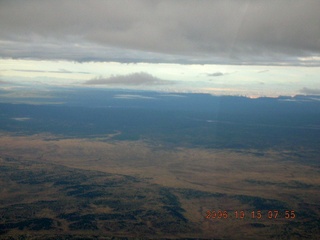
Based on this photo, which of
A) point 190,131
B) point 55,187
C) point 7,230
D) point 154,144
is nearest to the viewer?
point 7,230

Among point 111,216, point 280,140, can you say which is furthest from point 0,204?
point 280,140

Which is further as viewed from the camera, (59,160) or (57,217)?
(59,160)

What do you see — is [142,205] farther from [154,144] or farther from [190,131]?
[190,131]
